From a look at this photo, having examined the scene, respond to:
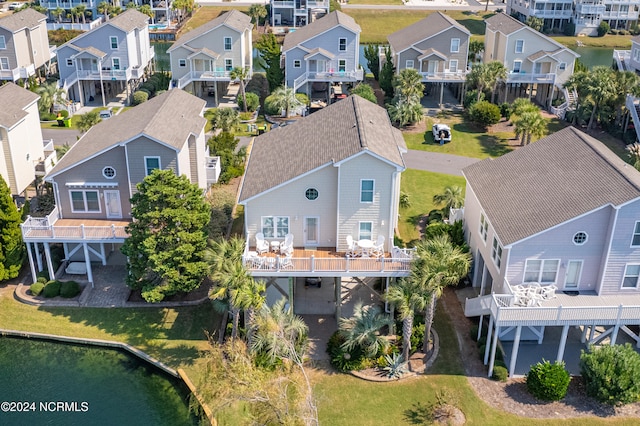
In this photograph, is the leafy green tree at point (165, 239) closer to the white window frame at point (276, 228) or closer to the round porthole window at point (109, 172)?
the white window frame at point (276, 228)

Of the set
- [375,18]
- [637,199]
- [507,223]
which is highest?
[637,199]

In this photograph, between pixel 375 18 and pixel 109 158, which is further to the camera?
pixel 375 18

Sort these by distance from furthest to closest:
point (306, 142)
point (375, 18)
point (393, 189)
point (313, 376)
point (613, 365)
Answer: point (375, 18) → point (306, 142) → point (393, 189) → point (313, 376) → point (613, 365)

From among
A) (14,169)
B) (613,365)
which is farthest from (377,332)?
(14,169)

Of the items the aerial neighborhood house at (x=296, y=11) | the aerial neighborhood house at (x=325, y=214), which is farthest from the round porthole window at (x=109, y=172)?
the aerial neighborhood house at (x=296, y=11)

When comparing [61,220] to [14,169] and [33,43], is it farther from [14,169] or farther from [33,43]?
[33,43]

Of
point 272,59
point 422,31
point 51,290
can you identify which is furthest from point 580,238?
point 422,31

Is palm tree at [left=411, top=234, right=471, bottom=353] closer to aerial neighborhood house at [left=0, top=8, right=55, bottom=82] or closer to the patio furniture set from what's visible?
the patio furniture set

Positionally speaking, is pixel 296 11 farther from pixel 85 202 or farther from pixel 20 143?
pixel 85 202
